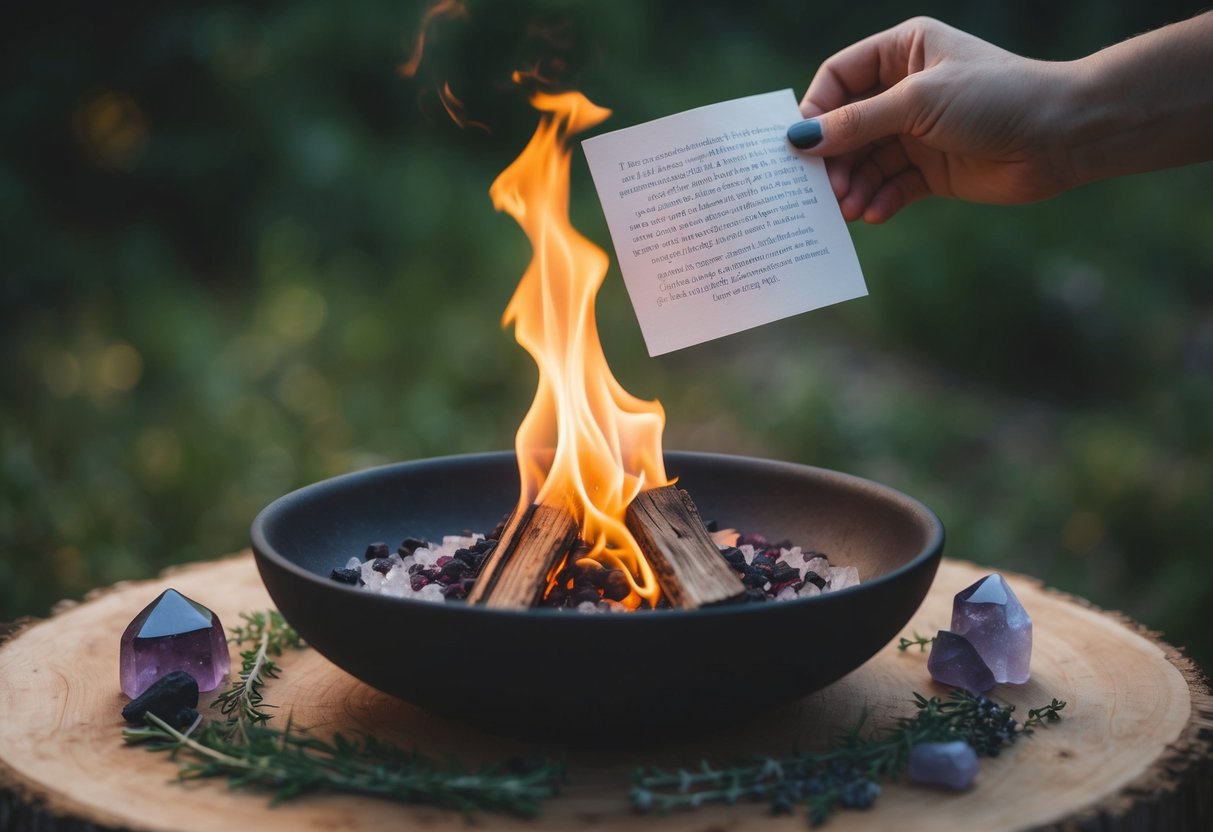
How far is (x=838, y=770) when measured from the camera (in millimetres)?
1575

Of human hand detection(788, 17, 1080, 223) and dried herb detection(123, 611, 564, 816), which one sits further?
human hand detection(788, 17, 1080, 223)

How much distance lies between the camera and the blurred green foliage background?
162 inches

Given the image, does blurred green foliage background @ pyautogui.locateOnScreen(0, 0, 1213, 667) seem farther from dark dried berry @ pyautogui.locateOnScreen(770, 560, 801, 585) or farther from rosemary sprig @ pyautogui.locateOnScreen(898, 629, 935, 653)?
dark dried berry @ pyautogui.locateOnScreen(770, 560, 801, 585)

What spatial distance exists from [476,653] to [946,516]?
3038mm

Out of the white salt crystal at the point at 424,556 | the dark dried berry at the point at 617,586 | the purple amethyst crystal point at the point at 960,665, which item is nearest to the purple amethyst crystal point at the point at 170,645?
the white salt crystal at the point at 424,556

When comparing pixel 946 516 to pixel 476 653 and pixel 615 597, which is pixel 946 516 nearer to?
pixel 615 597

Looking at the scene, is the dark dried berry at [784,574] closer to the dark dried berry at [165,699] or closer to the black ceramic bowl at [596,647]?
the black ceramic bowl at [596,647]

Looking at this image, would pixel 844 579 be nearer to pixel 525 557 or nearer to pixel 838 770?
pixel 838 770

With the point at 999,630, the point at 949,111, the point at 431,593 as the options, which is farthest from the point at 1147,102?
the point at 431,593

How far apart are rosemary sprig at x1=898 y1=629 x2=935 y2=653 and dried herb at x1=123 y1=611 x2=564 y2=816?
0.88 metres

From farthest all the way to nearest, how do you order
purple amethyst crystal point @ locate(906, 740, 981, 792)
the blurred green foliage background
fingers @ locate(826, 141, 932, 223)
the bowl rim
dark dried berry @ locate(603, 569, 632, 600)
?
the blurred green foliage background
fingers @ locate(826, 141, 932, 223)
dark dried berry @ locate(603, 569, 632, 600)
purple amethyst crystal point @ locate(906, 740, 981, 792)
the bowl rim

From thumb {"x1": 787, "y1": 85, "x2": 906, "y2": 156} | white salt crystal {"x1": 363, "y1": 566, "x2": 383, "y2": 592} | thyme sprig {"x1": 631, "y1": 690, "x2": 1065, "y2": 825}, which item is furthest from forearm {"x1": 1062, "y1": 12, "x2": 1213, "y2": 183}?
white salt crystal {"x1": 363, "y1": 566, "x2": 383, "y2": 592}

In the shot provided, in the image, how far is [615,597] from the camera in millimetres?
1802

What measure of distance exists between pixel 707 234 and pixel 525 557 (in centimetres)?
70
